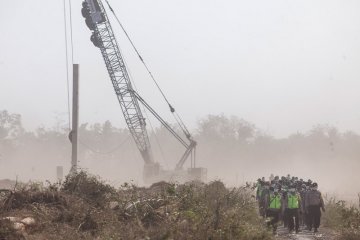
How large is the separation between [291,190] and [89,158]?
75.3 m

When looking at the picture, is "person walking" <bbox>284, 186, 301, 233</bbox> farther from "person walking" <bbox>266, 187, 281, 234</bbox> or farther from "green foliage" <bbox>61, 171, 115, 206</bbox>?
"green foliage" <bbox>61, 171, 115, 206</bbox>

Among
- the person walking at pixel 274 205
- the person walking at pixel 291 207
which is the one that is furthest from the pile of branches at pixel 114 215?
the person walking at pixel 291 207

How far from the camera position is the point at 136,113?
34625 millimetres

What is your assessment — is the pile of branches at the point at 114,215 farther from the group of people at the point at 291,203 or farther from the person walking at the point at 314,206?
the person walking at the point at 314,206

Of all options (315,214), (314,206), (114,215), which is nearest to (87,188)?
(114,215)

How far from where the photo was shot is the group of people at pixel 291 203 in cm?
1457

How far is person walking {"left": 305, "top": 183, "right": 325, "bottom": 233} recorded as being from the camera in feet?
49.9

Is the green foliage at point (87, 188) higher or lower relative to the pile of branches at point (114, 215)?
higher

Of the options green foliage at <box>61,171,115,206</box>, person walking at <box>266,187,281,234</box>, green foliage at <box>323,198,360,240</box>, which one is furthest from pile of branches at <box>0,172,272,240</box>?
person walking at <box>266,187,281,234</box>

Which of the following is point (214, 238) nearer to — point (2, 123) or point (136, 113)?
point (136, 113)

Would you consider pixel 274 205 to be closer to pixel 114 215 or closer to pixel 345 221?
pixel 345 221

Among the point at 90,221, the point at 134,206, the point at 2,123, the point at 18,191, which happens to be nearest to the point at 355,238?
the point at 134,206

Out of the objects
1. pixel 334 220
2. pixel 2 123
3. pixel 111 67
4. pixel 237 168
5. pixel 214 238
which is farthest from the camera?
pixel 2 123

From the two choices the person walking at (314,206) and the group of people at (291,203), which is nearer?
the group of people at (291,203)
